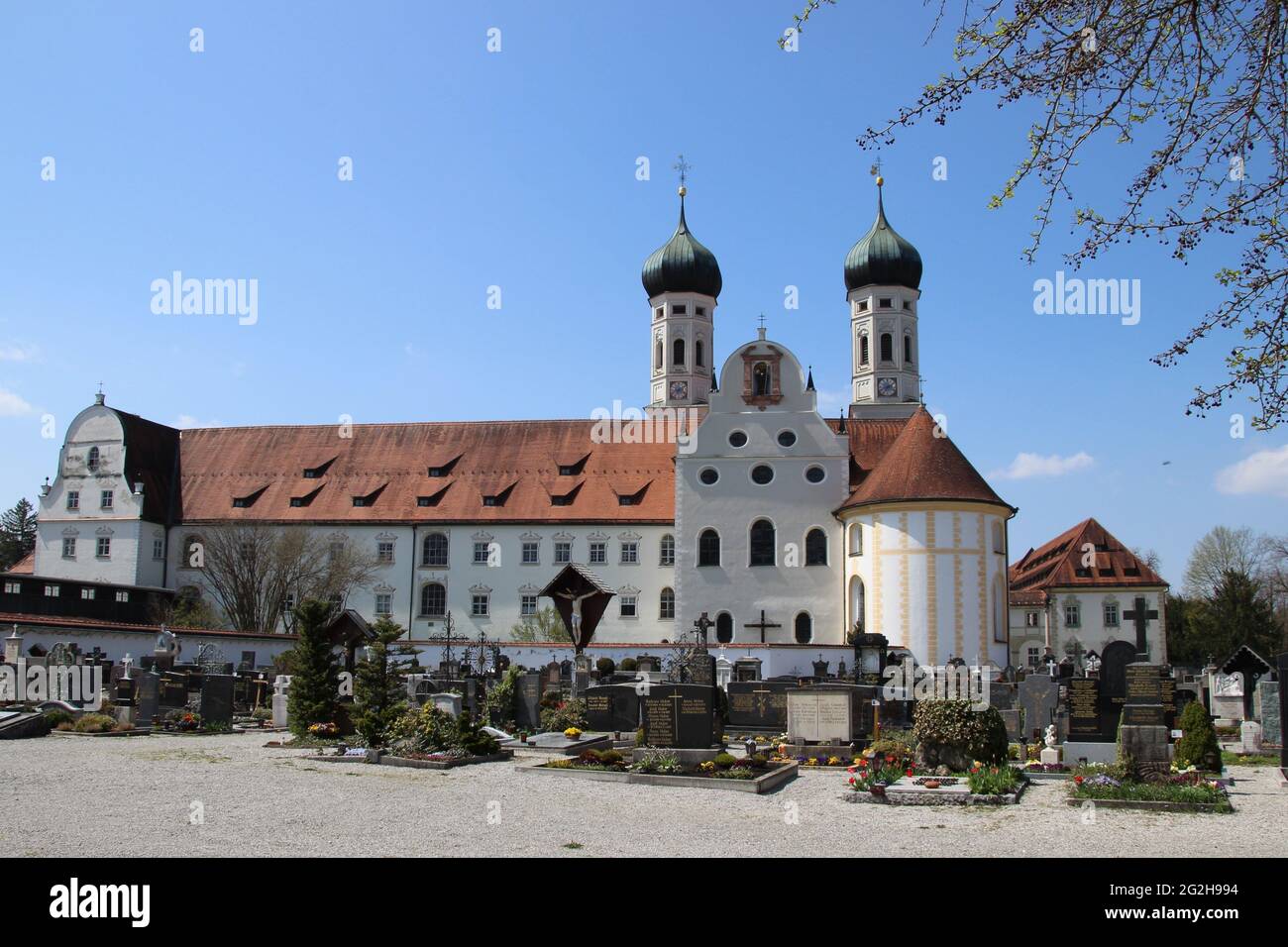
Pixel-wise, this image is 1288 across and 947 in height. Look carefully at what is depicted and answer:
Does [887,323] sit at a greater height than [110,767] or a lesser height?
greater

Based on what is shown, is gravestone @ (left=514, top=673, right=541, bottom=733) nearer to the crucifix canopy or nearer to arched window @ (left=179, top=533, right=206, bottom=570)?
the crucifix canopy

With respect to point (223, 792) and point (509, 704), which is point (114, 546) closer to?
point (509, 704)

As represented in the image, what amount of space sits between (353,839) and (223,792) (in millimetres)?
3849

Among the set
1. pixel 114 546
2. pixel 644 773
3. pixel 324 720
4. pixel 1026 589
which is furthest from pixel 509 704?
pixel 1026 589

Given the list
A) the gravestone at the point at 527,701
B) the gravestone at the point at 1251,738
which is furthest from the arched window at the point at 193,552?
the gravestone at the point at 1251,738

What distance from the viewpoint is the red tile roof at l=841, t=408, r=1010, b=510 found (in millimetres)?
40938

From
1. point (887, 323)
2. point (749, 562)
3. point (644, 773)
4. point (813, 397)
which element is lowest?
point (644, 773)

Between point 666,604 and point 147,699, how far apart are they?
26.2 metres

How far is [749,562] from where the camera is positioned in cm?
4488

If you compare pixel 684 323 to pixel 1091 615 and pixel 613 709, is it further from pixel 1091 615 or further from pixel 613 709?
pixel 613 709

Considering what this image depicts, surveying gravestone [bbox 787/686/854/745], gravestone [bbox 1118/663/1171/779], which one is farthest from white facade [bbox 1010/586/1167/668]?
gravestone [bbox 1118/663/1171/779]

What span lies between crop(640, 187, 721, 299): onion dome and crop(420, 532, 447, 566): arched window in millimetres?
19544

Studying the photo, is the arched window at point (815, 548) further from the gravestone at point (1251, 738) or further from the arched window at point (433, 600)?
the gravestone at point (1251, 738)
